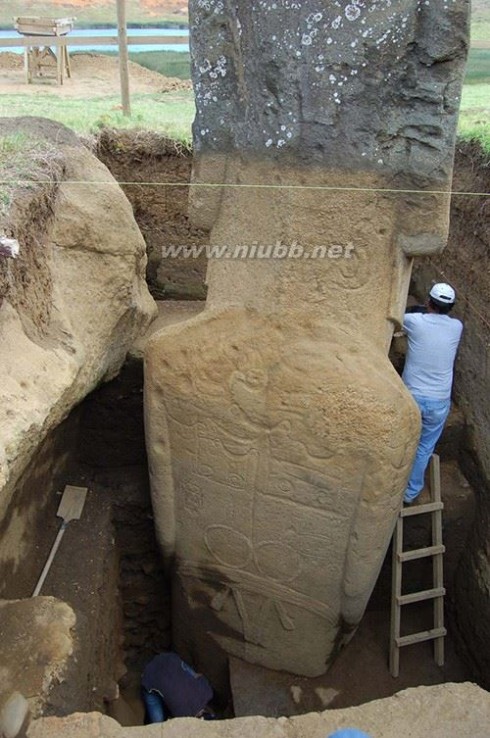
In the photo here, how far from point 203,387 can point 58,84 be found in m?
5.77

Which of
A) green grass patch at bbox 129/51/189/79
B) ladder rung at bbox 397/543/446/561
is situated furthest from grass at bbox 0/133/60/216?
green grass patch at bbox 129/51/189/79

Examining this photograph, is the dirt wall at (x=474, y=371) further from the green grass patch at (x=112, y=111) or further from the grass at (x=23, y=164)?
the grass at (x=23, y=164)

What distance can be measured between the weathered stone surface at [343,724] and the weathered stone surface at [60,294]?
74cm

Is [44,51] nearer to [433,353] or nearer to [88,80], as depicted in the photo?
[88,80]

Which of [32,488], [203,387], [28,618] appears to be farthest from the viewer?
[32,488]

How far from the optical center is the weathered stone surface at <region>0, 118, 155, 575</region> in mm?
2096

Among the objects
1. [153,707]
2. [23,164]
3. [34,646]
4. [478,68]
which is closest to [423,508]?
[153,707]

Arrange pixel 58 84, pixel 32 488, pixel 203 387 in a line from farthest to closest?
pixel 58 84
pixel 32 488
pixel 203 387

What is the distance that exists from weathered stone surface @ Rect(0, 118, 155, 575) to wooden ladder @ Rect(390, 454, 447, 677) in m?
1.63

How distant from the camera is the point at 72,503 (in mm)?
3398

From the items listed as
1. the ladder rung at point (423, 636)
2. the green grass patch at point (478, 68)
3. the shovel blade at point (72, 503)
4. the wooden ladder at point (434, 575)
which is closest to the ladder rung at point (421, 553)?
the wooden ladder at point (434, 575)

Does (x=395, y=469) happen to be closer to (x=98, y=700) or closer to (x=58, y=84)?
(x=98, y=700)

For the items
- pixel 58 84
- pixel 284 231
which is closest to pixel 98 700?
pixel 284 231

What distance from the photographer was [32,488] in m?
3.00
